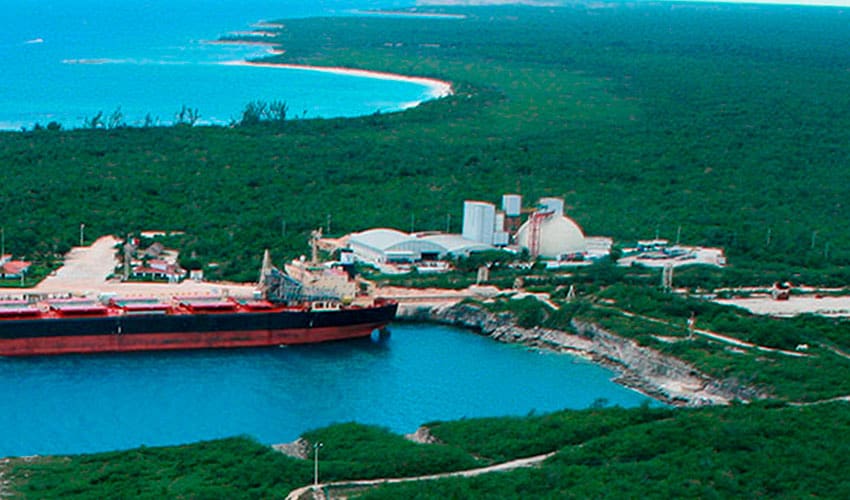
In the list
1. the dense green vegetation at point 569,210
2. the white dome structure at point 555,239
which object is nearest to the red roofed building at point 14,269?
the dense green vegetation at point 569,210

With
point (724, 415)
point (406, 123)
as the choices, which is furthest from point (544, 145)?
point (724, 415)

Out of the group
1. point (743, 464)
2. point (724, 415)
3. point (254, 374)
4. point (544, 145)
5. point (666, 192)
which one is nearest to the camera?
point (743, 464)

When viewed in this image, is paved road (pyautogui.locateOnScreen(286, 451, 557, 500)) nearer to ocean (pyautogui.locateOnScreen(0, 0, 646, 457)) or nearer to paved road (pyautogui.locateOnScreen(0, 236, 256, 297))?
ocean (pyautogui.locateOnScreen(0, 0, 646, 457))

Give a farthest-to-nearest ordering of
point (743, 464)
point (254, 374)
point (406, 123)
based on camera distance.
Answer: point (406, 123) < point (254, 374) < point (743, 464)

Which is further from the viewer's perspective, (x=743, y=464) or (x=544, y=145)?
(x=544, y=145)

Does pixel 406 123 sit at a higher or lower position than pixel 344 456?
higher

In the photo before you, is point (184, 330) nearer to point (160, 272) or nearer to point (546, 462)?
point (160, 272)

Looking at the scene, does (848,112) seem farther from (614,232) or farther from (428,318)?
(428,318)
